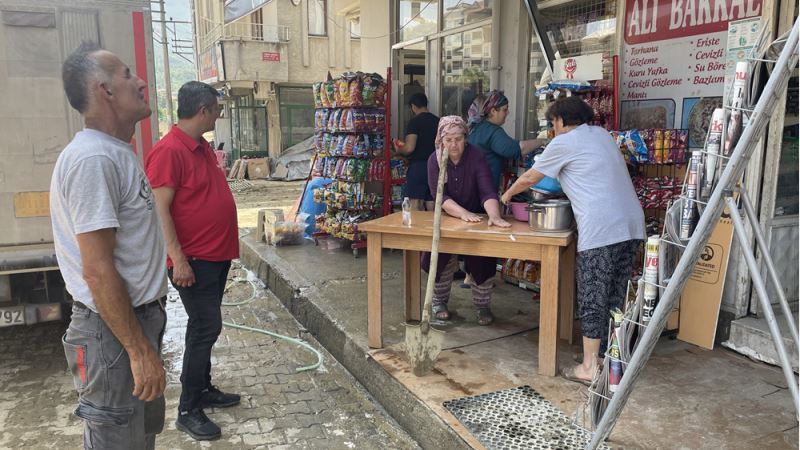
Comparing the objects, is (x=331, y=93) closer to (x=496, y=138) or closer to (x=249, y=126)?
(x=496, y=138)

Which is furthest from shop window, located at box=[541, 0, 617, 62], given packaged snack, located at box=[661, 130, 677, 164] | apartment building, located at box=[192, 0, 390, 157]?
apartment building, located at box=[192, 0, 390, 157]

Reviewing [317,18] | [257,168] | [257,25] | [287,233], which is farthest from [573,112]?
[317,18]

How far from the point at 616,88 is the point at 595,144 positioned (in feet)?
4.95

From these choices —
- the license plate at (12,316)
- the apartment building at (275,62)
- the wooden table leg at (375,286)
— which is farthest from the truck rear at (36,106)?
the apartment building at (275,62)

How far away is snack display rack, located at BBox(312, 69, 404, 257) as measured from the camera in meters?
6.91

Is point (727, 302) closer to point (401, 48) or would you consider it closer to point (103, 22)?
point (103, 22)

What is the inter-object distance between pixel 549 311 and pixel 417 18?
18.7 feet

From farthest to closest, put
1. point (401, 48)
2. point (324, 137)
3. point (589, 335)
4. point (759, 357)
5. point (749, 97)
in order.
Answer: point (401, 48)
point (324, 137)
point (759, 357)
point (589, 335)
point (749, 97)

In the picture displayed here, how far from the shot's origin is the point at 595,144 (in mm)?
3393

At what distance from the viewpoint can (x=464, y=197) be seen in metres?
4.37

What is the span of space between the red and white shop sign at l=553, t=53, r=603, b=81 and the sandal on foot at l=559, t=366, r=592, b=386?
2.41 metres

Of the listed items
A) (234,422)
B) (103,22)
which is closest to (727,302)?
(234,422)

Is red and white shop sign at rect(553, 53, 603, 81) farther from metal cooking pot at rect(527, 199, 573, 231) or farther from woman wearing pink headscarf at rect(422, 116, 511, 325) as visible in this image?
metal cooking pot at rect(527, 199, 573, 231)

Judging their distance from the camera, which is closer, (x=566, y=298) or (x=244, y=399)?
(x=244, y=399)
